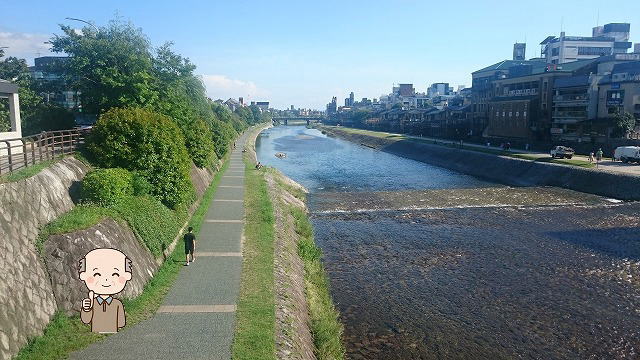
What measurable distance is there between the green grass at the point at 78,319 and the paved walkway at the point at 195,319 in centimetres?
28

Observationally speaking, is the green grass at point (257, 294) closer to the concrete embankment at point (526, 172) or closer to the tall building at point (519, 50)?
the concrete embankment at point (526, 172)

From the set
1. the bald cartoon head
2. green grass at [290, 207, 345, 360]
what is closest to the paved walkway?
green grass at [290, 207, 345, 360]

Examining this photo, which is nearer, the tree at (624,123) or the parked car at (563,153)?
the parked car at (563,153)

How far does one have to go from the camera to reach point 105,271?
7.80 metres

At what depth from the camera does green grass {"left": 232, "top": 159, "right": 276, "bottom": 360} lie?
1189 centimetres

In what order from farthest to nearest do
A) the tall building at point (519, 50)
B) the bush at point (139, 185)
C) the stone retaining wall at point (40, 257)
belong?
the tall building at point (519, 50)
the bush at point (139, 185)
the stone retaining wall at point (40, 257)

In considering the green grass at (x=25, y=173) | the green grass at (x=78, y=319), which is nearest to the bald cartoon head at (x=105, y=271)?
the green grass at (x=78, y=319)

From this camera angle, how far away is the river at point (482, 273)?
16.2 metres

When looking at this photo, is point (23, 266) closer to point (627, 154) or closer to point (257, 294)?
point (257, 294)

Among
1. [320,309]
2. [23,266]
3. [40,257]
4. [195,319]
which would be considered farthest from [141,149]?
[320,309]

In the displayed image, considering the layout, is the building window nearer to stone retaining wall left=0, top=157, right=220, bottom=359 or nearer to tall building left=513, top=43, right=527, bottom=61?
tall building left=513, top=43, right=527, bottom=61

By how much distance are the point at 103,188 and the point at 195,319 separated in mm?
7804

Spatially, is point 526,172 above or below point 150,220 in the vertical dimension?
below

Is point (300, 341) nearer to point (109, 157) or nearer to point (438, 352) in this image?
point (438, 352)
